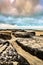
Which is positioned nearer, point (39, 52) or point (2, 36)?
point (39, 52)

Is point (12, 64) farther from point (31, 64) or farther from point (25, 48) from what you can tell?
point (25, 48)

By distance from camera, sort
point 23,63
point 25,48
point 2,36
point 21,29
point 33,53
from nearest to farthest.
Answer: point 23,63
point 33,53
point 25,48
point 2,36
point 21,29

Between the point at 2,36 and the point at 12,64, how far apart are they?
1503 cm

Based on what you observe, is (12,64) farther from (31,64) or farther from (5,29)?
(5,29)

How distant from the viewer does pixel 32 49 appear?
36.4 ft

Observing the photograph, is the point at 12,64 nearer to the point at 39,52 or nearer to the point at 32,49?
the point at 39,52

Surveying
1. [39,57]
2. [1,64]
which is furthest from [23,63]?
[39,57]

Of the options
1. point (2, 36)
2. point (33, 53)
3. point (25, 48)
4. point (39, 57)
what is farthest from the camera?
point (2, 36)

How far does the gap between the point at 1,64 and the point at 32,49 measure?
4.22 meters

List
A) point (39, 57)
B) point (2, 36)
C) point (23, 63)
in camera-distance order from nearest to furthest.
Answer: point (23, 63)
point (39, 57)
point (2, 36)

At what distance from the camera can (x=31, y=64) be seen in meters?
8.00

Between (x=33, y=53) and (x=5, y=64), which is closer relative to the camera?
(x=5, y=64)

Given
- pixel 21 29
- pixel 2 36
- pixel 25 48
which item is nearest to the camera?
pixel 25 48

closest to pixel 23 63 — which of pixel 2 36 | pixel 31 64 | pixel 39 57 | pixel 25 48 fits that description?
pixel 31 64
